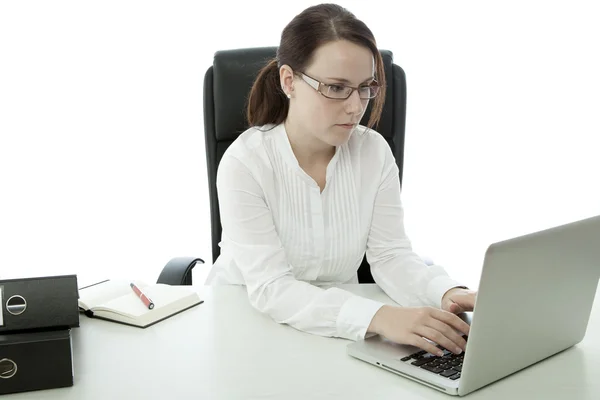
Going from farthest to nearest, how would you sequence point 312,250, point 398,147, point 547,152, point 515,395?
point 547,152 < point 398,147 < point 312,250 < point 515,395

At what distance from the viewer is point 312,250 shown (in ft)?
5.98

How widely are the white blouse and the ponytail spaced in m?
0.04

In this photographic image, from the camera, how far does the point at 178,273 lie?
75.7 inches

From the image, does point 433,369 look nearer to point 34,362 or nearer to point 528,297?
point 528,297

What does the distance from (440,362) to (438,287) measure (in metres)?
0.36

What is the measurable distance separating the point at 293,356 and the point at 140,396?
0.92 feet

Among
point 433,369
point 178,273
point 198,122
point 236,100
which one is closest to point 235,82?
point 236,100

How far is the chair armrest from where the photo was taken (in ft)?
6.25

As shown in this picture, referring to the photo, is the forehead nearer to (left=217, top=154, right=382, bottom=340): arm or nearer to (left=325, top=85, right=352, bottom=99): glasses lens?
(left=325, top=85, right=352, bottom=99): glasses lens

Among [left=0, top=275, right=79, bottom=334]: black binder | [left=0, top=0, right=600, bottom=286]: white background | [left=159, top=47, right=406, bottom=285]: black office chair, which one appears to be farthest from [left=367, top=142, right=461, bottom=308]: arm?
[left=0, top=0, right=600, bottom=286]: white background

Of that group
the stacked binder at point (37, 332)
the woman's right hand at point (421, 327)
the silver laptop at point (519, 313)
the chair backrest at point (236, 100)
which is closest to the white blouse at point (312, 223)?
the chair backrest at point (236, 100)

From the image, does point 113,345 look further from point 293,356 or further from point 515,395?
point 515,395

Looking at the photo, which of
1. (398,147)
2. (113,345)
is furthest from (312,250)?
(113,345)

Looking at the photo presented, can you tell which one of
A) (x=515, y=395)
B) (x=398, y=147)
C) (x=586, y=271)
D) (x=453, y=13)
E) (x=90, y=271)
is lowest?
(x=90, y=271)
